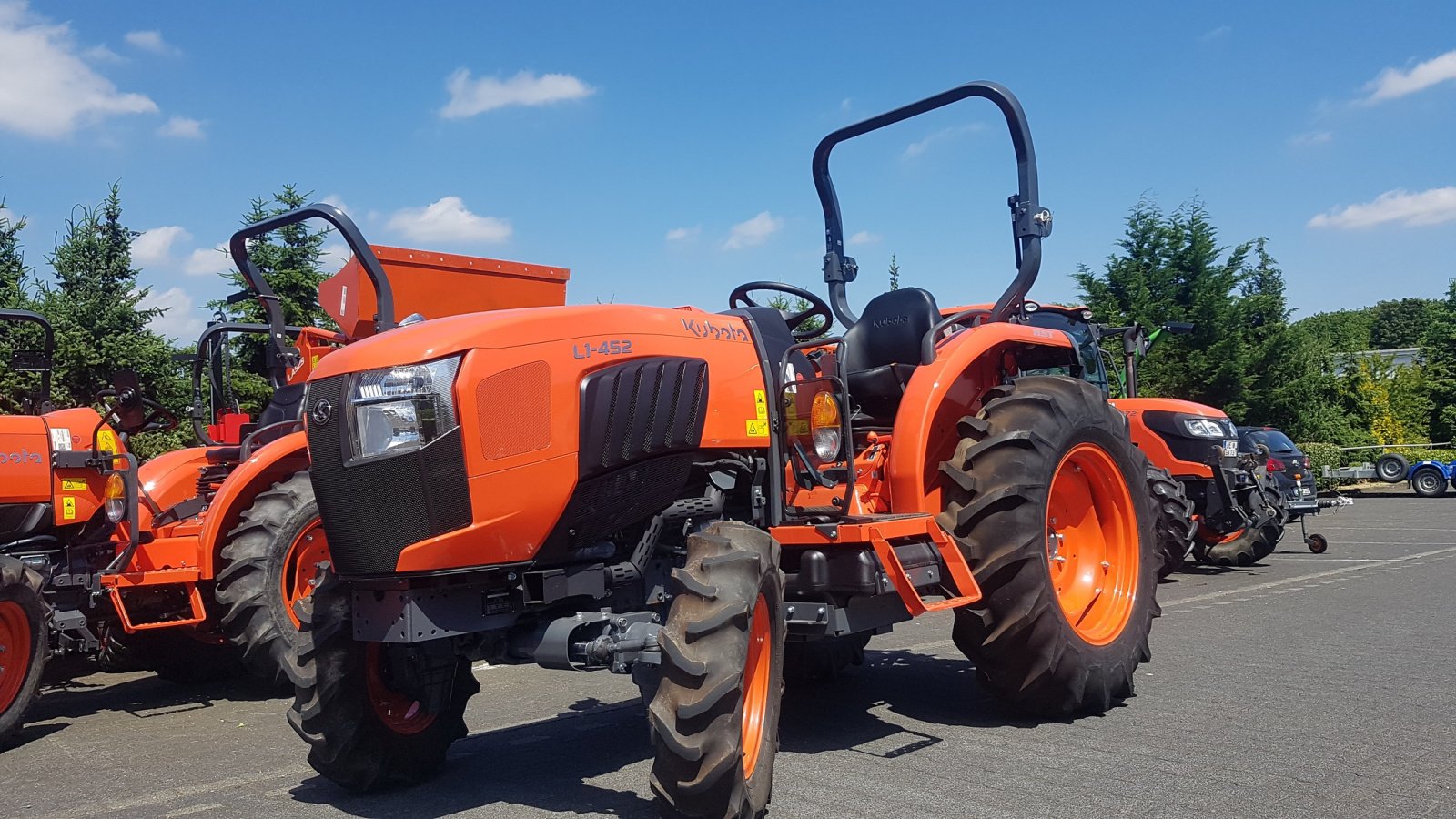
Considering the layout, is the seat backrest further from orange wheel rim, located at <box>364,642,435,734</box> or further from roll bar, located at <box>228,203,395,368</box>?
orange wheel rim, located at <box>364,642,435,734</box>

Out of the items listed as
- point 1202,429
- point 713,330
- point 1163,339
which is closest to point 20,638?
point 713,330

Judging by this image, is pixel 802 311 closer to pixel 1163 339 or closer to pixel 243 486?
pixel 243 486

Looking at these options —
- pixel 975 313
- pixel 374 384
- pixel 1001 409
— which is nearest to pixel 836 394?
pixel 1001 409

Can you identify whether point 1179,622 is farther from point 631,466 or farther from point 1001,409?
point 631,466

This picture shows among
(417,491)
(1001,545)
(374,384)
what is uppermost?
(374,384)

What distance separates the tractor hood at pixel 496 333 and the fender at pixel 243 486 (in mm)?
3064

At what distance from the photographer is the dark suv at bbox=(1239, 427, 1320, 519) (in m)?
12.3

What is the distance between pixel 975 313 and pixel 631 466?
2626 mm

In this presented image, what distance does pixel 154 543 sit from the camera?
675 cm

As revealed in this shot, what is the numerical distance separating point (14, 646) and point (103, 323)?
7845 millimetres

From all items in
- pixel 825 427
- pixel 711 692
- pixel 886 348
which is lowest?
pixel 711 692

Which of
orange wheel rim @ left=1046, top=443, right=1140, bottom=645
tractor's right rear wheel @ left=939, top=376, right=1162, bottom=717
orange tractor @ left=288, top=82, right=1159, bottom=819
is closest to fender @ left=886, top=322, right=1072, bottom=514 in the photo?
orange tractor @ left=288, top=82, right=1159, bottom=819

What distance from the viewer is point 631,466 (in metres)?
3.98

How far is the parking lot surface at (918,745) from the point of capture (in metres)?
3.81
